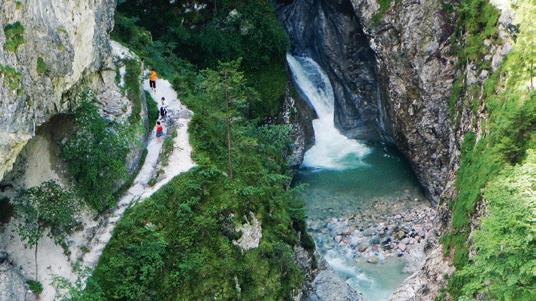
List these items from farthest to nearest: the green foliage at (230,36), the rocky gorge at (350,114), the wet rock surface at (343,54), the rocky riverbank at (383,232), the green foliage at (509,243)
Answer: the wet rock surface at (343,54) → the green foliage at (230,36) → the rocky riverbank at (383,232) → the rocky gorge at (350,114) → the green foliage at (509,243)

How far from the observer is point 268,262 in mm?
21906

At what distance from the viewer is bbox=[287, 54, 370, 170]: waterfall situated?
37.6 m

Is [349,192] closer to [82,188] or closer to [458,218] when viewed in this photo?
[458,218]

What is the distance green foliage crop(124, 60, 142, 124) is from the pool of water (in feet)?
27.2

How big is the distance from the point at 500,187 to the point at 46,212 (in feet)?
50.8

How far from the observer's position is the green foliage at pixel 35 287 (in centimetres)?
1969

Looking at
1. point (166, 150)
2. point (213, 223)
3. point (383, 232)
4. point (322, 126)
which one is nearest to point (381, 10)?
point (322, 126)

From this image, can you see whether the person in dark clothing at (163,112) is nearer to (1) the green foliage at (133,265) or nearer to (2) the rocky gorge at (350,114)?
(2) the rocky gorge at (350,114)

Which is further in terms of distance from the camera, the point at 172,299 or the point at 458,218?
the point at 458,218

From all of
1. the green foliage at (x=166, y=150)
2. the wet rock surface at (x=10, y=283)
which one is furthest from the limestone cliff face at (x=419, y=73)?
the wet rock surface at (x=10, y=283)

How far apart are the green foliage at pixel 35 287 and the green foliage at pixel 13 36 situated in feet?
26.5

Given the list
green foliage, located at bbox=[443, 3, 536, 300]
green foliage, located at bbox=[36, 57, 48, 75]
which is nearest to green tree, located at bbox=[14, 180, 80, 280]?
green foliage, located at bbox=[36, 57, 48, 75]

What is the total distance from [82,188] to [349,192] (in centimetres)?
1692

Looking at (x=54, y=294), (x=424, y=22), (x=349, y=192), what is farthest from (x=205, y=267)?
(x=424, y=22)
